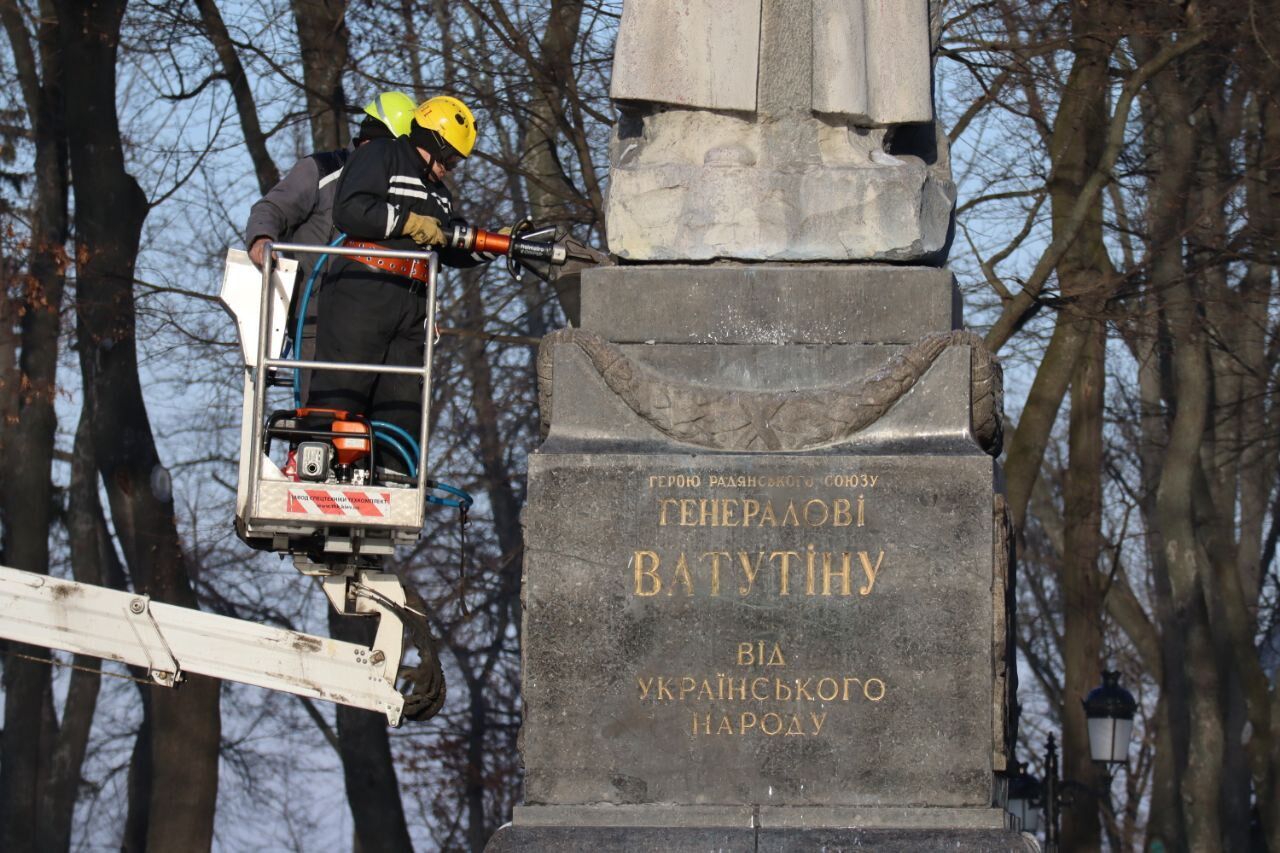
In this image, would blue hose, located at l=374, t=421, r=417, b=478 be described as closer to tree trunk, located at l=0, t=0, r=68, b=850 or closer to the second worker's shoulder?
the second worker's shoulder

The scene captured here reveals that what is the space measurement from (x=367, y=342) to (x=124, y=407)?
9994 millimetres

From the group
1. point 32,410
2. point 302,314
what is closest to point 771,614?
point 302,314

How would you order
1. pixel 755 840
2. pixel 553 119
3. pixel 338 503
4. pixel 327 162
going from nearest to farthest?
pixel 755 840 < pixel 338 503 < pixel 327 162 < pixel 553 119

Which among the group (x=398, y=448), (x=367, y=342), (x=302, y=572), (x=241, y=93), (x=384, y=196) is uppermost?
(x=241, y=93)

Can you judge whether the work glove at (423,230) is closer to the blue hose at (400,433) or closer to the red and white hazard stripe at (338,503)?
the blue hose at (400,433)

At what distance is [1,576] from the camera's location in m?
9.31

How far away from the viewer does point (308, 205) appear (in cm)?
980

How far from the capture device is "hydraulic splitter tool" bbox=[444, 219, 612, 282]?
Result: 916 centimetres

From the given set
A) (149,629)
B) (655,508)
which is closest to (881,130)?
(655,508)

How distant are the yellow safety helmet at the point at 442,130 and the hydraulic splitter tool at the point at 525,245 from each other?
0.32 meters

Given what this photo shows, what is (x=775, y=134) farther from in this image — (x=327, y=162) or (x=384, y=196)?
(x=327, y=162)

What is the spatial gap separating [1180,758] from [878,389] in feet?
49.5

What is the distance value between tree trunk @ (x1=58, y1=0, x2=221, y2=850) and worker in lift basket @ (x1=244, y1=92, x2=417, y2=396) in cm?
860

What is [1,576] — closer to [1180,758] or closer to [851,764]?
[851,764]
